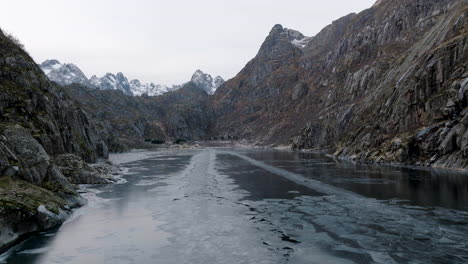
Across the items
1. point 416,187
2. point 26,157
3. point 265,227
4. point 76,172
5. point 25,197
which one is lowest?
point 265,227

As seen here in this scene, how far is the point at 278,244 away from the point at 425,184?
2815cm

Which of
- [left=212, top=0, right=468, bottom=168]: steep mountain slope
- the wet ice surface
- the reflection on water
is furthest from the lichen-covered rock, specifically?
[left=212, top=0, right=468, bottom=168]: steep mountain slope

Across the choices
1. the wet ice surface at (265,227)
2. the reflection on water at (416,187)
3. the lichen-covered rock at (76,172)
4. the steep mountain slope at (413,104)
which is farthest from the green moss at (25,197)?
the steep mountain slope at (413,104)

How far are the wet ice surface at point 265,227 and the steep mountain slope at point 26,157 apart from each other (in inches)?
47.7

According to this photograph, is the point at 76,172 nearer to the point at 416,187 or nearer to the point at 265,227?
the point at 265,227

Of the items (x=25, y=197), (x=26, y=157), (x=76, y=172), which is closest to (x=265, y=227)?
(x=25, y=197)

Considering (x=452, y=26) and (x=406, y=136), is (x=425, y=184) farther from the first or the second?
(x=452, y=26)

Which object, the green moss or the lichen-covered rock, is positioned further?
the lichen-covered rock

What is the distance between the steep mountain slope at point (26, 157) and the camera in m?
20.9

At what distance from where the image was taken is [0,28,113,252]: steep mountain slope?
20933 mm

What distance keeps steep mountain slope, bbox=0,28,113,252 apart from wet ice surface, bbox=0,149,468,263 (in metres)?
1.21

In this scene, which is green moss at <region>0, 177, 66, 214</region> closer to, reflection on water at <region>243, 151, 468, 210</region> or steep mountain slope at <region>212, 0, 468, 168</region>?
reflection on water at <region>243, 151, 468, 210</region>

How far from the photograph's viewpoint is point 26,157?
2850cm

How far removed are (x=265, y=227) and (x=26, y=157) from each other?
19882mm
